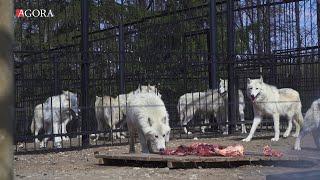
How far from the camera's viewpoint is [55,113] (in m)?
16.2

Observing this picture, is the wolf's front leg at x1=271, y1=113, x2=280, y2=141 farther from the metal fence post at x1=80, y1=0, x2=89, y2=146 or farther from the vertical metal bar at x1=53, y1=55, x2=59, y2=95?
the vertical metal bar at x1=53, y1=55, x2=59, y2=95

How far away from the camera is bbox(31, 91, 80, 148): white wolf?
15.7 m

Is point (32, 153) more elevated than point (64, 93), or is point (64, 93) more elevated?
point (64, 93)

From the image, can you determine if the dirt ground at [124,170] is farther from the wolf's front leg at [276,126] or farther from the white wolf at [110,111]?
the white wolf at [110,111]

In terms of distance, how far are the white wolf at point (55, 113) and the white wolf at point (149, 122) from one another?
15.6ft

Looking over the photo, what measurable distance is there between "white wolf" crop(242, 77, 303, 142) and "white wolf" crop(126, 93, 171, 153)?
467cm

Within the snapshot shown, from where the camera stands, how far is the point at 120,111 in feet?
54.7

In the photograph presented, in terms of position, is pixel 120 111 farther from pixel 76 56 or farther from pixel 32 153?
pixel 32 153

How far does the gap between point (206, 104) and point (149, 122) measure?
25.4 feet

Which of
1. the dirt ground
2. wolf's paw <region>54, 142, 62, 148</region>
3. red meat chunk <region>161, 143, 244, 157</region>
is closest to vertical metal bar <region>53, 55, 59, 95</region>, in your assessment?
wolf's paw <region>54, 142, 62, 148</region>

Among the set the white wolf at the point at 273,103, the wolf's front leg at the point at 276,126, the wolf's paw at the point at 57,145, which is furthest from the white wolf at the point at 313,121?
the wolf's paw at the point at 57,145

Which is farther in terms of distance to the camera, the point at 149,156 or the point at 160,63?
the point at 160,63

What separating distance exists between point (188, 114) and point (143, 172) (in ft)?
30.5

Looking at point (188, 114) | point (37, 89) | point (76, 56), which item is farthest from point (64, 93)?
point (188, 114)
